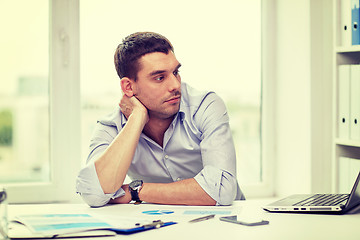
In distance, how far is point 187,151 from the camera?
2.11 metres

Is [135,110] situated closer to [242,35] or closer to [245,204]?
[245,204]

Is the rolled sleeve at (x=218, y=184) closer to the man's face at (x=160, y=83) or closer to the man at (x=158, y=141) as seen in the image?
the man at (x=158, y=141)

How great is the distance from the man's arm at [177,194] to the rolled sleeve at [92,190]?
11 centimetres

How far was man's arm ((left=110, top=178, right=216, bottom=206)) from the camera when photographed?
A: 1.76m

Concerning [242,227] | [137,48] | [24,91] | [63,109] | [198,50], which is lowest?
[242,227]

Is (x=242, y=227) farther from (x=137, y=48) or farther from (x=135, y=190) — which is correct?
(x=137, y=48)

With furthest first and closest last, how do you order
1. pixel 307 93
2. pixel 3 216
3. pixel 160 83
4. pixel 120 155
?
pixel 307 93 < pixel 160 83 < pixel 120 155 < pixel 3 216

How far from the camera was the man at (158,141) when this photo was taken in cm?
178

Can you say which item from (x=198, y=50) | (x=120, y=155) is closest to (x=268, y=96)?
(x=198, y=50)

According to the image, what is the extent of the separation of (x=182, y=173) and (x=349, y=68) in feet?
3.41

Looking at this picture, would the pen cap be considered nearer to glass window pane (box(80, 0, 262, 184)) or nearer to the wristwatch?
the wristwatch

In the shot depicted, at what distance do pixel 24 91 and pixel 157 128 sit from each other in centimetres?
103

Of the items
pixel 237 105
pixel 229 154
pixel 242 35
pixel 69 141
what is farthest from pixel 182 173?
pixel 242 35

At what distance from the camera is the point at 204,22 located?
3154 mm
